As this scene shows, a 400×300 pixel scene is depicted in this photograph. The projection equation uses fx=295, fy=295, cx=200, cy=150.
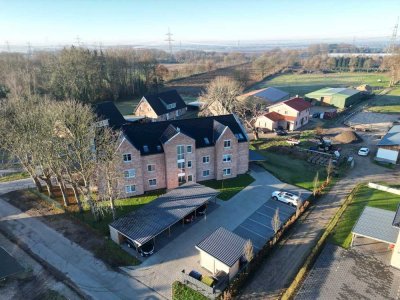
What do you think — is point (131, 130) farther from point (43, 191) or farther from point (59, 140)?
point (43, 191)

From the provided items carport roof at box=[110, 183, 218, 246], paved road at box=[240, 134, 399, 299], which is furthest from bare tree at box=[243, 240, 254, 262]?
carport roof at box=[110, 183, 218, 246]

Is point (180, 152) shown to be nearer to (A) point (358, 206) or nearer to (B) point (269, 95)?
(A) point (358, 206)

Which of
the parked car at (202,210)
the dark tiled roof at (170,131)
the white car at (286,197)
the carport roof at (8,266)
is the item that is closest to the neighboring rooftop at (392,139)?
the white car at (286,197)

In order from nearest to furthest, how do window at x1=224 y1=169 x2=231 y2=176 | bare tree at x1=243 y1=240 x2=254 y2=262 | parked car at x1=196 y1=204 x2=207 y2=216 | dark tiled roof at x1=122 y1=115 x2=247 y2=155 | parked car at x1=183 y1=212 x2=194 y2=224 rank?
bare tree at x1=243 y1=240 x2=254 y2=262 < parked car at x1=183 y1=212 x2=194 y2=224 < parked car at x1=196 y1=204 x2=207 y2=216 < dark tiled roof at x1=122 y1=115 x2=247 y2=155 < window at x1=224 y1=169 x2=231 y2=176

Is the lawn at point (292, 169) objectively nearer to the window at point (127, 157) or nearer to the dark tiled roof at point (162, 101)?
the window at point (127, 157)

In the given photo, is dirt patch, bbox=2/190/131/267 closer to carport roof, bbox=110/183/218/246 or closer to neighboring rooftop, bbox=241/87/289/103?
carport roof, bbox=110/183/218/246

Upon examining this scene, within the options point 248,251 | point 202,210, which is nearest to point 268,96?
Result: point 202,210
